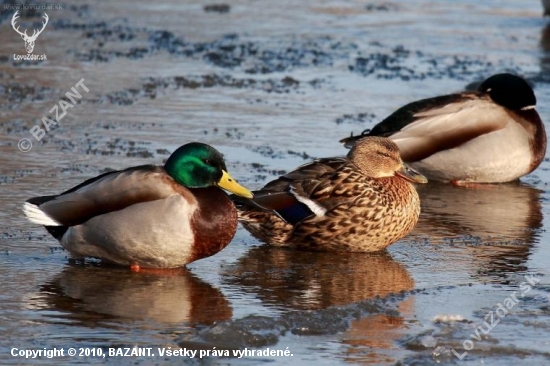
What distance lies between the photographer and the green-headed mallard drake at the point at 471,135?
9539 millimetres

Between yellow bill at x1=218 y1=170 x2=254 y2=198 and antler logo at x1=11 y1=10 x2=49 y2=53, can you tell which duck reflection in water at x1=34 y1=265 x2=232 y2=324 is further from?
antler logo at x1=11 y1=10 x2=49 y2=53

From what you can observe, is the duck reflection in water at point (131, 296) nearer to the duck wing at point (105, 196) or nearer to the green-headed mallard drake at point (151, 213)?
the green-headed mallard drake at point (151, 213)

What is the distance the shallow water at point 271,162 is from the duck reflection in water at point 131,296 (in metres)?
0.02

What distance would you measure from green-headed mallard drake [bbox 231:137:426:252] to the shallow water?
12 cm

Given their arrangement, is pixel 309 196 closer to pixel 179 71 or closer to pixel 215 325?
pixel 215 325

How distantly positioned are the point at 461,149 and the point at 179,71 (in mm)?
4068

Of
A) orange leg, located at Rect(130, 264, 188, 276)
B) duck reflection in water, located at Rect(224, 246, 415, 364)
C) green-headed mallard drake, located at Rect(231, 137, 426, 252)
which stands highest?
green-headed mallard drake, located at Rect(231, 137, 426, 252)

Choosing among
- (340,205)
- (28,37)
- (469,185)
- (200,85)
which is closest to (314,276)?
(340,205)

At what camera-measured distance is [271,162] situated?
370 inches

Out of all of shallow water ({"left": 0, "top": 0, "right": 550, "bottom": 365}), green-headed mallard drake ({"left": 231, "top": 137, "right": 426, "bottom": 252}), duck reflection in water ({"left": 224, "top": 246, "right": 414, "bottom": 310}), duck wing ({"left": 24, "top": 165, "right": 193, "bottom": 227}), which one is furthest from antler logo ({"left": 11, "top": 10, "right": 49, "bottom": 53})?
duck wing ({"left": 24, "top": 165, "right": 193, "bottom": 227})

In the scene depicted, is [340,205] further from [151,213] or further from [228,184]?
[151,213]

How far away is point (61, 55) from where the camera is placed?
13.3m

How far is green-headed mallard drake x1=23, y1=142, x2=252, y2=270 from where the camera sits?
6.54m

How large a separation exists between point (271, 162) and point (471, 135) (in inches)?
61.6
